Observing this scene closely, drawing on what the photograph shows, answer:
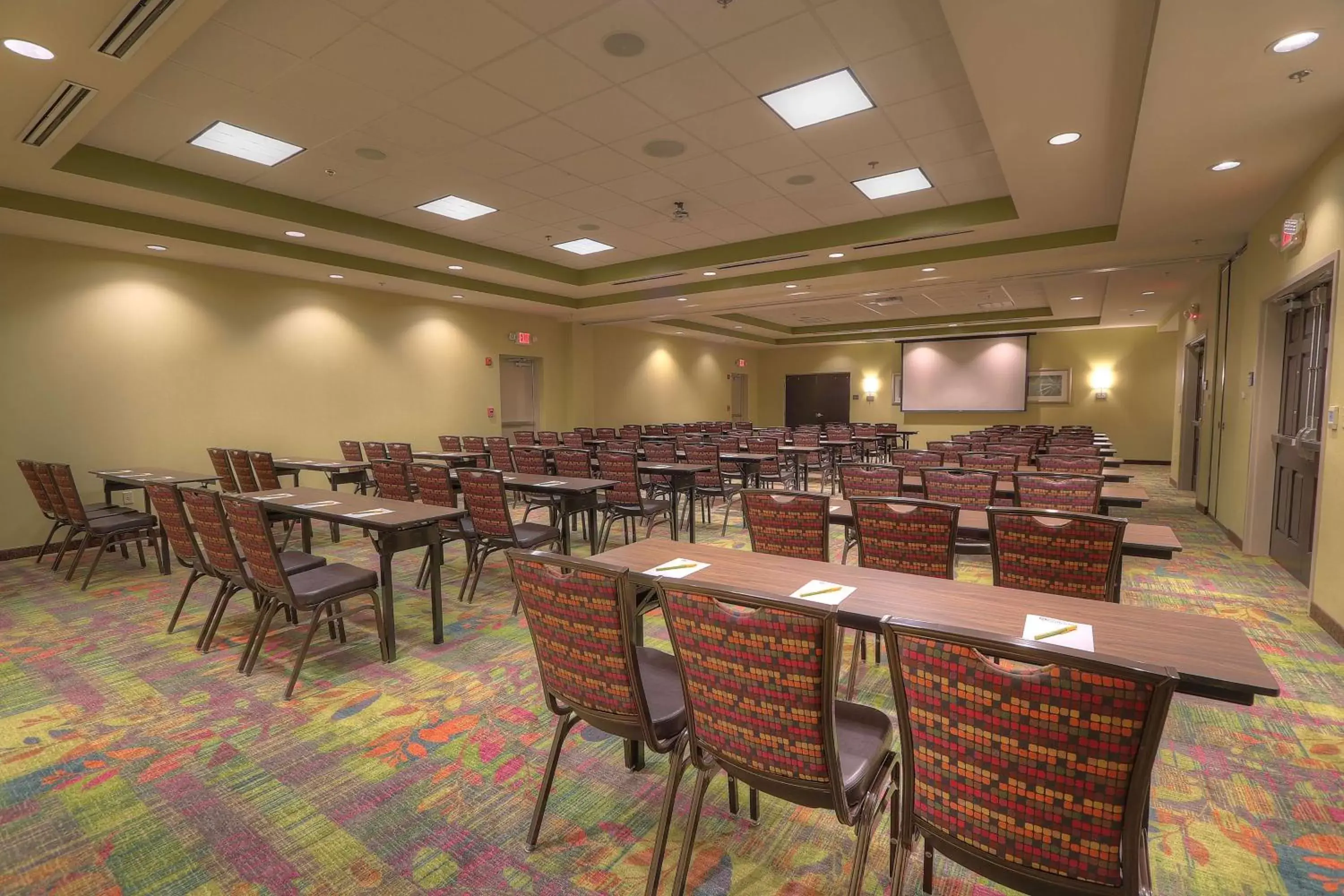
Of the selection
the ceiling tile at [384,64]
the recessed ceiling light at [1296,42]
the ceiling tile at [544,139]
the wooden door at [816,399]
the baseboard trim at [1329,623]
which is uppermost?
the ceiling tile at [544,139]

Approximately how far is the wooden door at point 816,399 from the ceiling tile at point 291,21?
51.3 ft

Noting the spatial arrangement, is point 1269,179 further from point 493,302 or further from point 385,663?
point 493,302

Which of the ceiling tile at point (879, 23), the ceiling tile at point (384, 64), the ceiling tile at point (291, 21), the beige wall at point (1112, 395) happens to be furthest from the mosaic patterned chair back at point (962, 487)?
the beige wall at point (1112, 395)

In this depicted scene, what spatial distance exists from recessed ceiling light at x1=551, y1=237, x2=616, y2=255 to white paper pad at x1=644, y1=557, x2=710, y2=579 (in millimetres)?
6274

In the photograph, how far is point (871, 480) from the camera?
419cm

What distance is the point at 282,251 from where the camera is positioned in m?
6.85

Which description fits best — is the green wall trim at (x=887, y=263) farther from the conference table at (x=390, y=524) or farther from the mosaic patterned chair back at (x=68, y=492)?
the mosaic patterned chair back at (x=68, y=492)

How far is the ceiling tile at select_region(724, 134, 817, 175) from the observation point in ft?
16.0

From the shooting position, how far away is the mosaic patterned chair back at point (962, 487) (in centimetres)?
379

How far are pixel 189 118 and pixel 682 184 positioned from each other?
3770 millimetres

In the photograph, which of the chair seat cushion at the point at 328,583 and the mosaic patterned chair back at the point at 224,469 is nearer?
the chair seat cushion at the point at 328,583

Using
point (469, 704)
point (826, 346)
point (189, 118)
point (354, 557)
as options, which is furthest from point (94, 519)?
point (826, 346)

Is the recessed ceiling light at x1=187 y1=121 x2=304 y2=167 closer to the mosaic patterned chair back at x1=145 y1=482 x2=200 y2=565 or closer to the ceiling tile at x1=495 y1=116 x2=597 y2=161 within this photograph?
the ceiling tile at x1=495 y1=116 x2=597 y2=161

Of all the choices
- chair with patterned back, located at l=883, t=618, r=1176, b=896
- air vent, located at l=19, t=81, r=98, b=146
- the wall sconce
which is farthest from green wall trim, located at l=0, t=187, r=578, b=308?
the wall sconce
